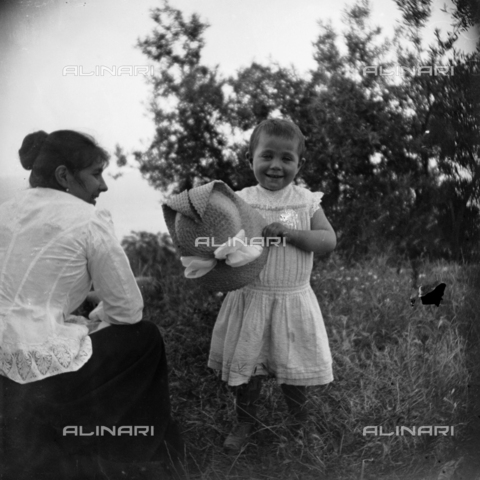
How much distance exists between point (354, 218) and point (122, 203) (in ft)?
2.76

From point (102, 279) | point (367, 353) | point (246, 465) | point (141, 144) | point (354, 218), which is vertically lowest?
point (246, 465)

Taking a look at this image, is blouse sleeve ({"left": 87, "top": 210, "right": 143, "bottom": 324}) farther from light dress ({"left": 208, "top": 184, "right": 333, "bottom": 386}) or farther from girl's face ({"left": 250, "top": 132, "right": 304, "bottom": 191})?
girl's face ({"left": 250, "top": 132, "right": 304, "bottom": 191})

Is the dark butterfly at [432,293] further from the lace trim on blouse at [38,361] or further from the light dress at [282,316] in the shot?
the lace trim on blouse at [38,361]

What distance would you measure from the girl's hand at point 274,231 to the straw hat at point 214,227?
23mm

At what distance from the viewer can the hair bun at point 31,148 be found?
221 cm

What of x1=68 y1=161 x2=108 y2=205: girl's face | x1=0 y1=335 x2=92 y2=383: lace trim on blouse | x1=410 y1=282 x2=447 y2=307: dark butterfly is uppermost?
x1=68 y1=161 x2=108 y2=205: girl's face

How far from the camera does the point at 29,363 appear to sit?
6.90 ft

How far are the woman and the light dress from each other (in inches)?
11.5

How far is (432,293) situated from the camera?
2391 millimetres

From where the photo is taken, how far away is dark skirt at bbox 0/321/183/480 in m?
2.17

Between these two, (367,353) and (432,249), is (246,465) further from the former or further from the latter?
(432,249)

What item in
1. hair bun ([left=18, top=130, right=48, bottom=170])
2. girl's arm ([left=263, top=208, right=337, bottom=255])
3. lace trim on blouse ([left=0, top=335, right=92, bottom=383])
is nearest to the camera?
lace trim on blouse ([left=0, top=335, right=92, bottom=383])

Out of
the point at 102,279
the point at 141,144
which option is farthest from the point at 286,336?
the point at 141,144

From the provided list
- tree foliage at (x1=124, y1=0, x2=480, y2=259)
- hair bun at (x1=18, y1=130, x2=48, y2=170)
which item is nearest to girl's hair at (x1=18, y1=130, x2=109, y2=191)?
hair bun at (x1=18, y1=130, x2=48, y2=170)
